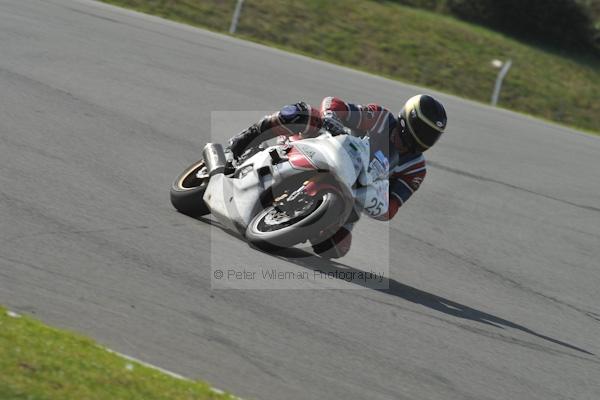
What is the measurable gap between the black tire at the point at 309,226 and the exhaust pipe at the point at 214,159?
0.82 m

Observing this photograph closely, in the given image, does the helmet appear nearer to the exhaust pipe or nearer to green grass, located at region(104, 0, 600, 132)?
the exhaust pipe

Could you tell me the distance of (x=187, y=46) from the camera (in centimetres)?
1605

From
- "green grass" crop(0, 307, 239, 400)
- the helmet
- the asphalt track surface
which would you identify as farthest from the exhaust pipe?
"green grass" crop(0, 307, 239, 400)

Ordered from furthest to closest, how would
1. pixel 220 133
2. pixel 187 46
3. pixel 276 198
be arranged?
1. pixel 187 46
2. pixel 220 133
3. pixel 276 198

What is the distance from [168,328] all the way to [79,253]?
1155mm

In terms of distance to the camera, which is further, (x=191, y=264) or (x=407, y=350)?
(x=191, y=264)

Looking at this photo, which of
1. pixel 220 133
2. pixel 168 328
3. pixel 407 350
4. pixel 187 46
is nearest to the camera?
pixel 168 328

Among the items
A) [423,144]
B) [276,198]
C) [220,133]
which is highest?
[423,144]

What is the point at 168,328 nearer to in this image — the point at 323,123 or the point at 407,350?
the point at 407,350

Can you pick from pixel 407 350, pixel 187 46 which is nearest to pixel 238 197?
pixel 407 350

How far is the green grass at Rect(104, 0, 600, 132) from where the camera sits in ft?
69.4

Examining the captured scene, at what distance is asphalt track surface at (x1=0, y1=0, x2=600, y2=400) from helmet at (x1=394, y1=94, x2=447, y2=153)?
A: 1116 millimetres

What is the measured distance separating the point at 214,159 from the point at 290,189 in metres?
0.89

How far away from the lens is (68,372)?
4.60 m
